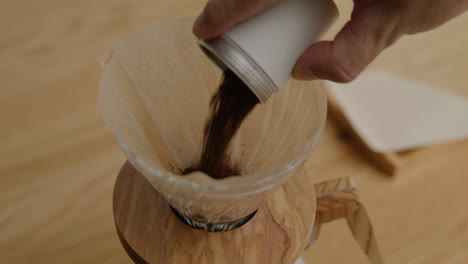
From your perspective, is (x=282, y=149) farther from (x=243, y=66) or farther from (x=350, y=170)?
Answer: (x=350, y=170)

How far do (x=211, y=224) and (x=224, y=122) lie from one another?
3.4 inches

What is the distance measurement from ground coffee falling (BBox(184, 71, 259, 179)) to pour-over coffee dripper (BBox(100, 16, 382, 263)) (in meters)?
0.02

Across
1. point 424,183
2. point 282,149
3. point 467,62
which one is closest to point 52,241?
point 282,149

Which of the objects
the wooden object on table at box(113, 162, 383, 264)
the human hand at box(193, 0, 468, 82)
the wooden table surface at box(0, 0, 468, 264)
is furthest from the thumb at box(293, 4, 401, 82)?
the wooden table surface at box(0, 0, 468, 264)

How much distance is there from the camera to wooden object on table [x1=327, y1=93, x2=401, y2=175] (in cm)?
61

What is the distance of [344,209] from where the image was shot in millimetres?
478

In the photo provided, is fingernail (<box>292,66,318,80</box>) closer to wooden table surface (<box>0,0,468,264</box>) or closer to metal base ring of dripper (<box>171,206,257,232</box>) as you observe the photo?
metal base ring of dripper (<box>171,206,257,232</box>)

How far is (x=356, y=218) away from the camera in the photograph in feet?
1.61

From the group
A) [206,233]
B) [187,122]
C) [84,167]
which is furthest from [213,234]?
[84,167]

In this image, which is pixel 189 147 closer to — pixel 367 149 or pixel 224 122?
pixel 224 122

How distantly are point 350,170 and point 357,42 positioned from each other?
0.93 ft

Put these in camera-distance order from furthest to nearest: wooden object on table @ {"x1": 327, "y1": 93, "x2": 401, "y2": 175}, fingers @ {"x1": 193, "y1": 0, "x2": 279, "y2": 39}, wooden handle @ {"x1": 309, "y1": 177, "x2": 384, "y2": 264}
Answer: wooden object on table @ {"x1": 327, "y1": 93, "x2": 401, "y2": 175}, wooden handle @ {"x1": 309, "y1": 177, "x2": 384, "y2": 264}, fingers @ {"x1": 193, "y1": 0, "x2": 279, "y2": 39}

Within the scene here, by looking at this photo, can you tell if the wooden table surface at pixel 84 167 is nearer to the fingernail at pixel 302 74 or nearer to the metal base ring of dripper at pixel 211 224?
the metal base ring of dripper at pixel 211 224

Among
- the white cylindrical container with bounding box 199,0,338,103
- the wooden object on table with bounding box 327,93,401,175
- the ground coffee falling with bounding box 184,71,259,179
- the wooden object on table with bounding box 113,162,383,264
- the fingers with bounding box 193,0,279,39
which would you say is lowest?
the wooden object on table with bounding box 327,93,401,175
